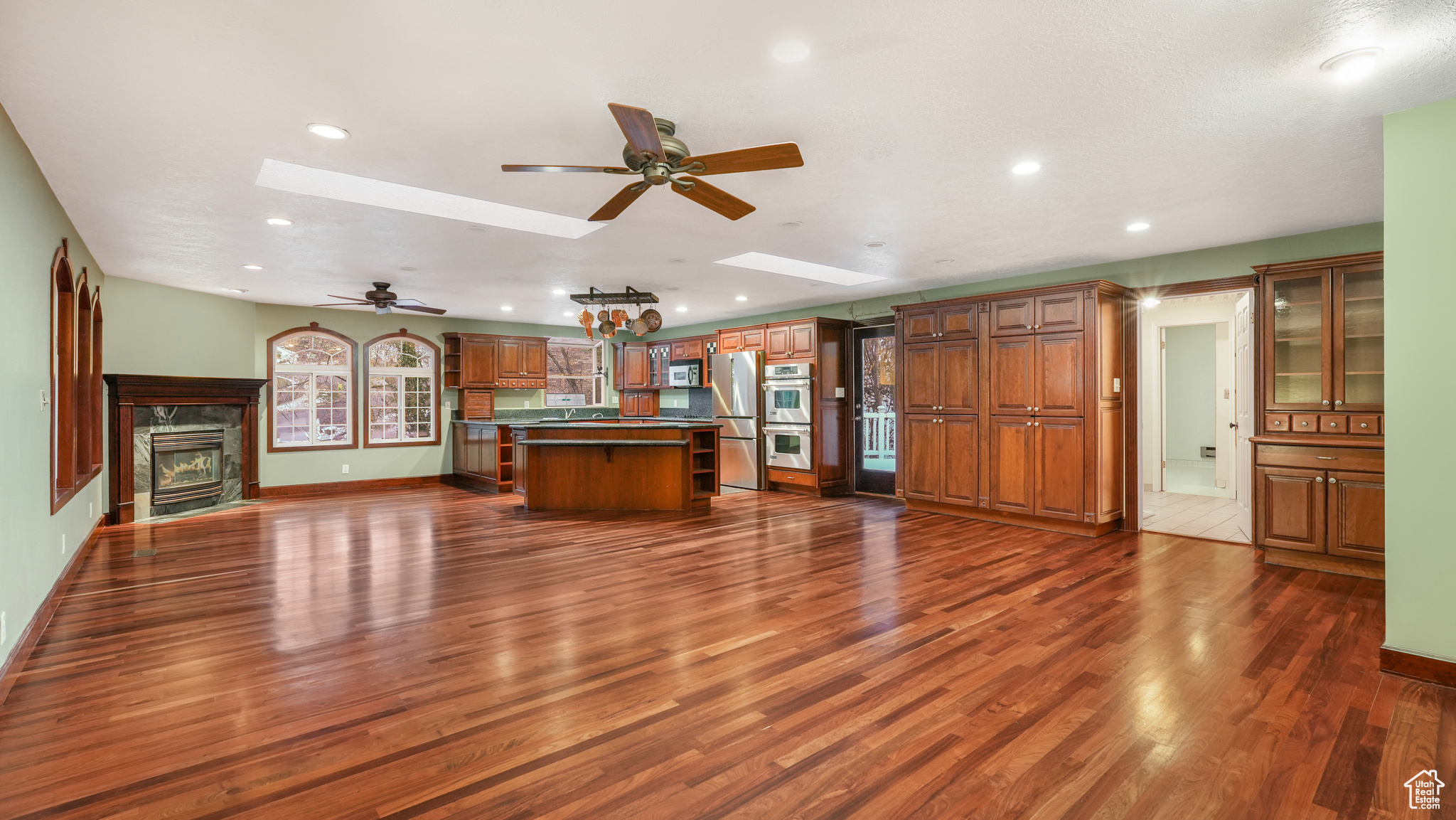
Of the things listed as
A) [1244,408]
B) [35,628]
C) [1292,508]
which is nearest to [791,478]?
[1244,408]

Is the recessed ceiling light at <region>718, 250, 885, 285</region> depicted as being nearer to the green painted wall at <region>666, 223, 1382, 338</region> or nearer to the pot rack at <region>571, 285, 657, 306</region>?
the green painted wall at <region>666, 223, 1382, 338</region>

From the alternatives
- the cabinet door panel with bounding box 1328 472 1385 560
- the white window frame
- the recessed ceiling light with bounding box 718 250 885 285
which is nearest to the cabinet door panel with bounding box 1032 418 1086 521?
the cabinet door panel with bounding box 1328 472 1385 560

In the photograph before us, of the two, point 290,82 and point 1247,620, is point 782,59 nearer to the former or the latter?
point 290,82

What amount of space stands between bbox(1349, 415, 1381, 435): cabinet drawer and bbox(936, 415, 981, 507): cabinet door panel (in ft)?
8.36

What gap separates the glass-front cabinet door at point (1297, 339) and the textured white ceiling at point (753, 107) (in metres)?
0.43

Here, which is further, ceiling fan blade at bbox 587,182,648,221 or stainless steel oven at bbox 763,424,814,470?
stainless steel oven at bbox 763,424,814,470

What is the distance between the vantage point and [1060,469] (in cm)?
561

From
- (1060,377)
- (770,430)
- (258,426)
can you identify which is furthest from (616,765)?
(258,426)

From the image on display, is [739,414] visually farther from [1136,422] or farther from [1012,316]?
[1136,422]

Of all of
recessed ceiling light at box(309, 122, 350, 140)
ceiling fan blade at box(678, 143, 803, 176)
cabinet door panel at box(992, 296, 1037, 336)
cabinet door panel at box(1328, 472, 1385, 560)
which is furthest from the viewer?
cabinet door panel at box(992, 296, 1037, 336)

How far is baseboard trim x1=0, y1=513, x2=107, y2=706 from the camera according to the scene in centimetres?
263

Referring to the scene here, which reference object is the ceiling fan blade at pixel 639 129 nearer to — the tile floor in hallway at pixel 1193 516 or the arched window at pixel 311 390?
the tile floor in hallway at pixel 1193 516

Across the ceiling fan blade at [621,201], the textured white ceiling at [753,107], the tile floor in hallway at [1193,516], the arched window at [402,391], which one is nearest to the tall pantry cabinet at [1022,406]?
the tile floor in hallway at [1193,516]

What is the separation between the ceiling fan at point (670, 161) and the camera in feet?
8.31
